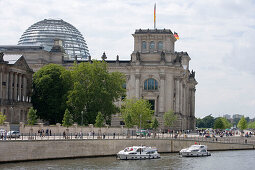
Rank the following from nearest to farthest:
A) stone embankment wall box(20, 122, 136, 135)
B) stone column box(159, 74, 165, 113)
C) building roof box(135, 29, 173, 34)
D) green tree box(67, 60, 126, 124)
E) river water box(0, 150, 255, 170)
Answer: river water box(0, 150, 255, 170)
stone embankment wall box(20, 122, 136, 135)
green tree box(67, 60, 126, 124)
stone column box(159, 74, 165, 113)
building roof box(135, 29, 173, 34)

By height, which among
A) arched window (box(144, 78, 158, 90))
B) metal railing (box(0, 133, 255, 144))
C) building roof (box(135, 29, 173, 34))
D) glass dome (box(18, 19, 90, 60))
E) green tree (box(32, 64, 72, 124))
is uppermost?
glass dome (box(18, 19, 90, 60))

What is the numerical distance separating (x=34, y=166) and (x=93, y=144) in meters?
16.0

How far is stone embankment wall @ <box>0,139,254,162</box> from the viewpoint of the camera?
76812 millimetres

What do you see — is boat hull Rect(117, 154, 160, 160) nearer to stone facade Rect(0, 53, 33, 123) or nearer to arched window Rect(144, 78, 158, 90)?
stone facade Rect(0, 53, 33, 123)

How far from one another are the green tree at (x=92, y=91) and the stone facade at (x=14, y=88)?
10826 millimetres

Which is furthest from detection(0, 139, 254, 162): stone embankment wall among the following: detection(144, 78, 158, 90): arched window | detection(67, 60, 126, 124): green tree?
detection(144, 78, 158, 90): arched window

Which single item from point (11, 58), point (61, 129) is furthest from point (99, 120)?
point (11, 58)

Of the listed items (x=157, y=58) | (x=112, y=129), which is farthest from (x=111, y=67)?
(x=112, y=129)

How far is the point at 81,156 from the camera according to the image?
284ft

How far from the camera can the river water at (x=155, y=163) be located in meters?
75.8

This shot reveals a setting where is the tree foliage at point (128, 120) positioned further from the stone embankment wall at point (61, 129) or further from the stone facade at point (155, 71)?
the stone facade at point (155, 71)

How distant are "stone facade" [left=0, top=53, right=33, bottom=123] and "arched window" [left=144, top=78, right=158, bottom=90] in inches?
1434

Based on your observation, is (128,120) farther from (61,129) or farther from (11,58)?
(11,58)

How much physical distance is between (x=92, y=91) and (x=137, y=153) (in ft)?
114
